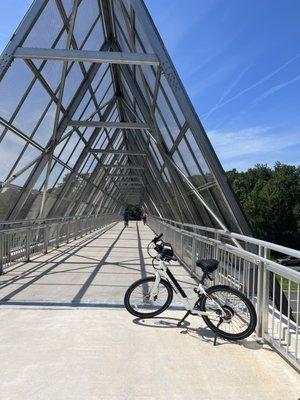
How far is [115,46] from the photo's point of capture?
15.1 meters

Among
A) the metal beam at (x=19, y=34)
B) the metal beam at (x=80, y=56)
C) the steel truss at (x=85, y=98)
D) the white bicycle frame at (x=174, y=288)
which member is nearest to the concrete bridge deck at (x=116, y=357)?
the white bicycle frame at (x=174, y=288)

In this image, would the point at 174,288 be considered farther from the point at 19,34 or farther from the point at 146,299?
the point at 19,34

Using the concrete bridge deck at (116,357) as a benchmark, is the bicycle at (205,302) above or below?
above

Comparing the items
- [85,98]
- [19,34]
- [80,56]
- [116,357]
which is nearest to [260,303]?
[116,357]

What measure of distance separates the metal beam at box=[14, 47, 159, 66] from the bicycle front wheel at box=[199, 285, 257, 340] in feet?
17.4

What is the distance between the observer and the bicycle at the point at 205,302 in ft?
15.4

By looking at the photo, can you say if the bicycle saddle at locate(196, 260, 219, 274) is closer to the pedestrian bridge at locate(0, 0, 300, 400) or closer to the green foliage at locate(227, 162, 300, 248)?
the pedestrian bridge at locate(0, 0, 300, 400)

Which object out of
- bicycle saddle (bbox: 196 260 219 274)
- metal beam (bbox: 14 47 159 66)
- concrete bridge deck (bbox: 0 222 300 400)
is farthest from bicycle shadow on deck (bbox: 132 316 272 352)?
metal beam (bbox: 14 47 159 66)

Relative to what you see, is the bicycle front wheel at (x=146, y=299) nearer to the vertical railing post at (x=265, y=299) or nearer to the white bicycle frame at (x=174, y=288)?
the white bicycle frame at (x=174, y=288)

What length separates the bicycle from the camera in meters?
4.71

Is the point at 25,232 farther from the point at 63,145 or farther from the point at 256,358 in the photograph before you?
the point at 256,358

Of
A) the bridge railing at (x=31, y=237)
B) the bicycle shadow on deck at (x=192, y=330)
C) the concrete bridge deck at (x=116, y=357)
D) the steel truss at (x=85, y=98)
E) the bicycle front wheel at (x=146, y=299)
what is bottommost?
the concrete bridge deck at (x=116, y=357)

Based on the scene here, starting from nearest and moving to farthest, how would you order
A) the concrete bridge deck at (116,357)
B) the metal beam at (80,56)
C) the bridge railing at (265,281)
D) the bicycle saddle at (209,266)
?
the concrete bridge deck at (116,357) → the bridge railing at (265,281) → the bicycle saddle at (209,266) → the metal beam at (80,56)

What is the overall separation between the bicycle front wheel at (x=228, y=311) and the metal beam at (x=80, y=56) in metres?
5.30
